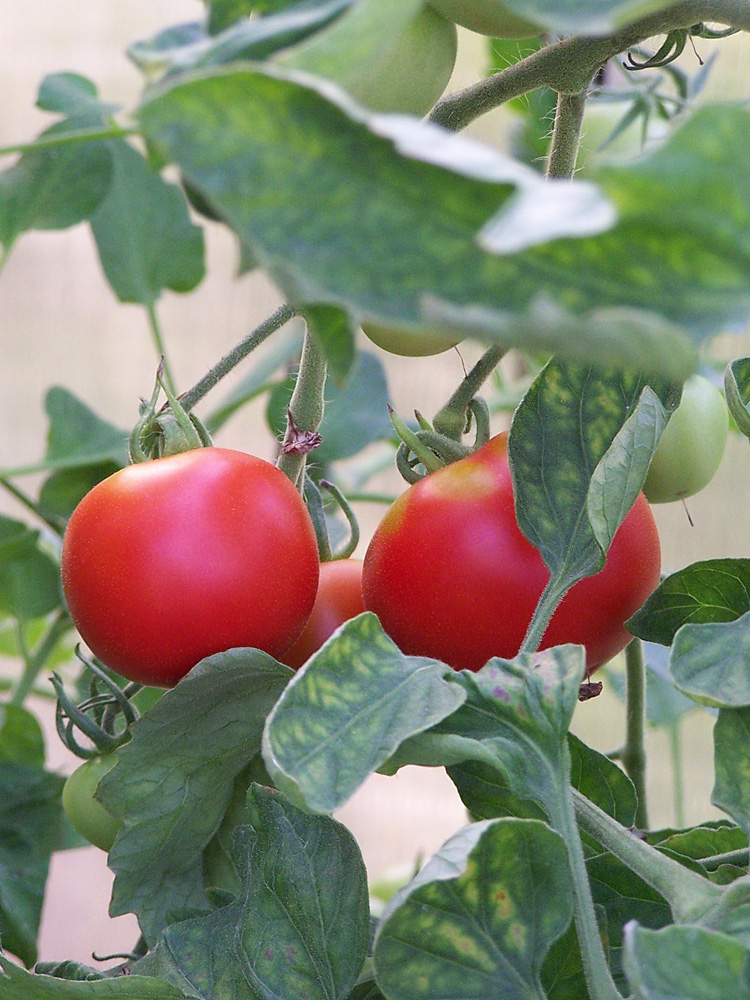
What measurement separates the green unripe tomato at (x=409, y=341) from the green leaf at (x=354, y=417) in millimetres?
250

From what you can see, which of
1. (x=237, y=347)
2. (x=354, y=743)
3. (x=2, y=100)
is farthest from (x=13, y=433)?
(x=354, y=743)

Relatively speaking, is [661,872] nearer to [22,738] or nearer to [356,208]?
[356,208]

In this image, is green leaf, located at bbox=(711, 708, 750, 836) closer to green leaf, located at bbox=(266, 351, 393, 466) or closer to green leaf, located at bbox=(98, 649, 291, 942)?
green leaf, located at bbox=(98, 649, 291, 942)

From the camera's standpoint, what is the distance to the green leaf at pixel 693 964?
171mm

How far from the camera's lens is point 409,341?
0.31m

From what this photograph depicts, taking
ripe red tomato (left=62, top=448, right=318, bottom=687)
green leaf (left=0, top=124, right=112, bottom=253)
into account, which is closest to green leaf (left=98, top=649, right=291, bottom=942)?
ripe red tomato (left=62, top=448, right=318, bottom=687)

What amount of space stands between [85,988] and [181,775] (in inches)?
2.3

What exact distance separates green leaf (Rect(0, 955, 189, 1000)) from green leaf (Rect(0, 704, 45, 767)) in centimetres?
27

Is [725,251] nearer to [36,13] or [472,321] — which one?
[472,321]

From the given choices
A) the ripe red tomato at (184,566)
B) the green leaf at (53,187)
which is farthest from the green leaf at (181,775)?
the green leaf at (53,187)

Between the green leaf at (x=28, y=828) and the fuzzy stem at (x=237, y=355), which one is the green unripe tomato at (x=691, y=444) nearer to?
the fuzzy stem at (x=237, y=355)

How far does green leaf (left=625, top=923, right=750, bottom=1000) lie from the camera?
0.56ft

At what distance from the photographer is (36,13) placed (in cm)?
106

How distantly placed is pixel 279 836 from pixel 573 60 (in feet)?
0.66
